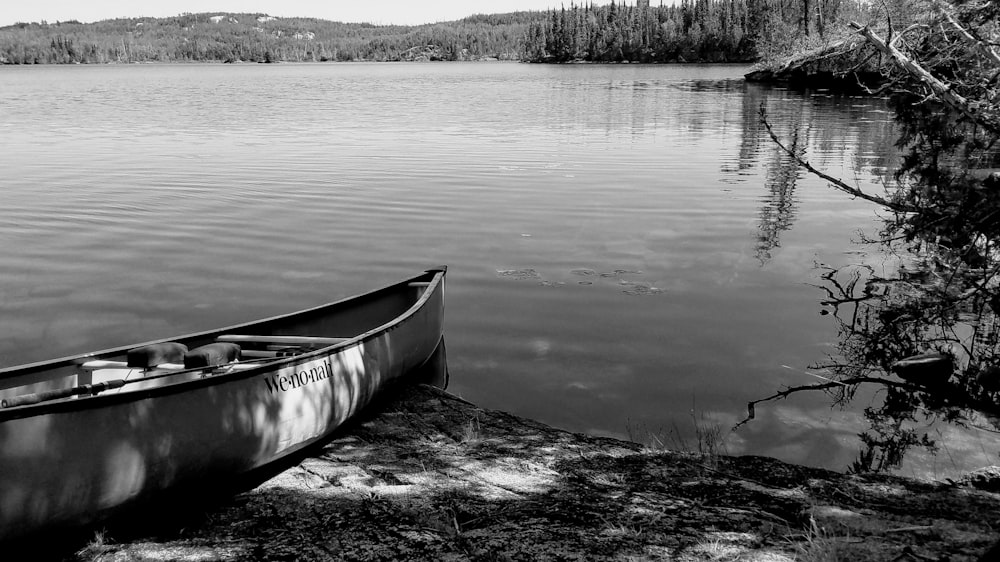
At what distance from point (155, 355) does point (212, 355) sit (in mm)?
500

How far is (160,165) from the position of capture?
24.7 metres

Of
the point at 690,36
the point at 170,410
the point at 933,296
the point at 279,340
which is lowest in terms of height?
the point at 933,296

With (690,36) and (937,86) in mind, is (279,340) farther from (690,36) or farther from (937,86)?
(690,36)

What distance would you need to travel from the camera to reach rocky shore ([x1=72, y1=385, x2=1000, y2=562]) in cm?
505

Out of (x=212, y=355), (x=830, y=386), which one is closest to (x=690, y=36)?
(x=830, y=386)

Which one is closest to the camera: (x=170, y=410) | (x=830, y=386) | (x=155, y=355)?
(x=170, y=410)

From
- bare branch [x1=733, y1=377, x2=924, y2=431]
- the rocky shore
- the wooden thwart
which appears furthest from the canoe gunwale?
bare branch [x1=733, y1=377, x2=924, y2=431]

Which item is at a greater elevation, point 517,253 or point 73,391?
point 73,391

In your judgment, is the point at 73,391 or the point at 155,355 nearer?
the point at 73,391

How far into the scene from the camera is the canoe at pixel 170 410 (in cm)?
533

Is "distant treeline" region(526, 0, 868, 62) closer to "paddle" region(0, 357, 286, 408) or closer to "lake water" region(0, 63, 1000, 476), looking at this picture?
"lake water" region(0, 63, 1000, 476)

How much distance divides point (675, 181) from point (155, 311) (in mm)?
14661

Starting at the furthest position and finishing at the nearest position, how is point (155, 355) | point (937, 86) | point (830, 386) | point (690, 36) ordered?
point (690, 36) → point (830, 386) → point (937, 86) → point (155, 355)

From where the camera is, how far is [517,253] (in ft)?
48.4
